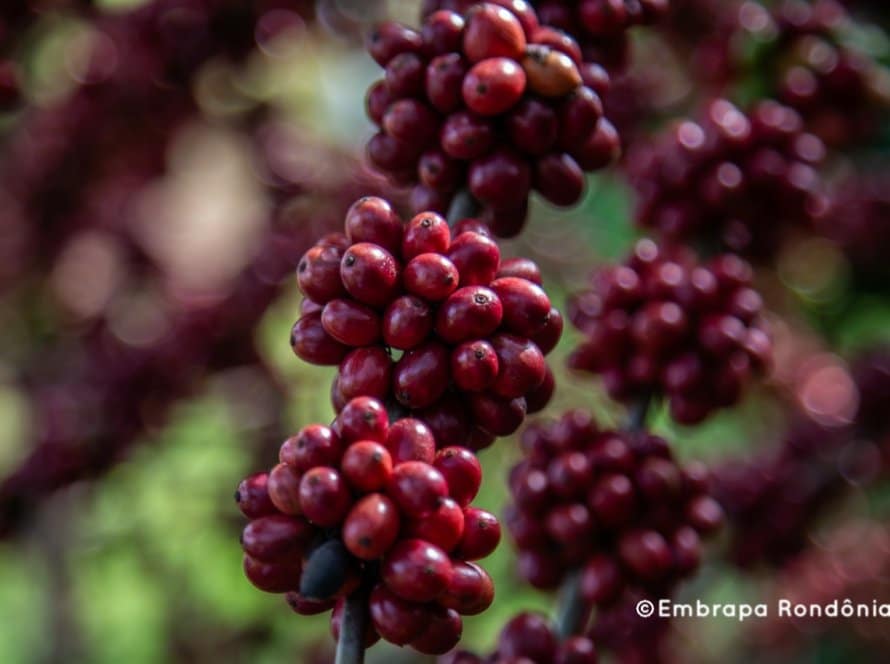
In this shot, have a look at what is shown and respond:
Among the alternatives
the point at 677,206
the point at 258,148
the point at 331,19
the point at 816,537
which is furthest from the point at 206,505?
the point at 677,206

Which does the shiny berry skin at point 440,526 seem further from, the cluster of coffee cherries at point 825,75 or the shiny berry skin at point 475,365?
the cluster of coffee cherries at point 825,75

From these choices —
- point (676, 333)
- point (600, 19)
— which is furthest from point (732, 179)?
point (600, 19)

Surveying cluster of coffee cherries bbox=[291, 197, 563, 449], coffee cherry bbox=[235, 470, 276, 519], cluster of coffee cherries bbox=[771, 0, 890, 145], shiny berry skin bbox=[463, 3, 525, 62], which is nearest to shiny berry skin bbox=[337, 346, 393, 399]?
cluster of coffee cherries bbox=[291, 197, 563, 449]

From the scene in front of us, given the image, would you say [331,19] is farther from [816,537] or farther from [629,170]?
[816,537]

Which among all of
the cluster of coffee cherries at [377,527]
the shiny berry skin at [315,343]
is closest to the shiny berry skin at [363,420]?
the cluster of coffee cherries at [377,527]

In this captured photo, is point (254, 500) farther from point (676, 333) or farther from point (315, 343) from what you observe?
point (676, 333)

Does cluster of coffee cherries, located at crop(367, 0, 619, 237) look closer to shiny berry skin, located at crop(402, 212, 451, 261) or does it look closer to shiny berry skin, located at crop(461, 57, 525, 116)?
shiny berry skin, located at crop(461, 57, 525, 116)
